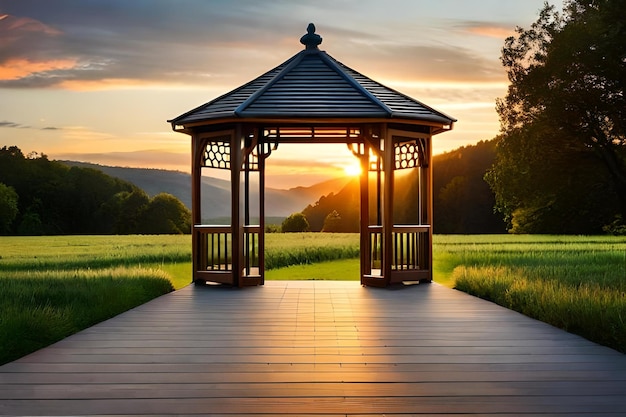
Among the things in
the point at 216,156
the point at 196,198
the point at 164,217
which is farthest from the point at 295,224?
the point at 216,156

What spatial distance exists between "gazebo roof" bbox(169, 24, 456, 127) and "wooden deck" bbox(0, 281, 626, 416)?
153 inches

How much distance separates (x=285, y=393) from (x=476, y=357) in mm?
1927

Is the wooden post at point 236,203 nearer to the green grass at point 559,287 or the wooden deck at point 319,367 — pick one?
the wooden deck at point 319,367

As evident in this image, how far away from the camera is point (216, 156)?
1236 centimetres

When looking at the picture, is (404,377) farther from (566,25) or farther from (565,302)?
(566,25)

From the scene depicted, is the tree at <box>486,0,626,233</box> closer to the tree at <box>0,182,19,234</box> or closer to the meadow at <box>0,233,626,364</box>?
the meadow at <box>0,233,626,364</box>

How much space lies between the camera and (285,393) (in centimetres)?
474

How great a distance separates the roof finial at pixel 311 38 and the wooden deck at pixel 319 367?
6446mm

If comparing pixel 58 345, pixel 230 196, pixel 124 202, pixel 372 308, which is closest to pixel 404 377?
pixel 58 345

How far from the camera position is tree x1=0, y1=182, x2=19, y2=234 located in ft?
147

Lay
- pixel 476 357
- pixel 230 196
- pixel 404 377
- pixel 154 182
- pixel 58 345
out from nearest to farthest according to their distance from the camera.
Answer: pixel 404 377, pixel 476 357, pixel 58 345, pixel 230 196, pixel 154 182

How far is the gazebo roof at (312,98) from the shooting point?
37.8 ft

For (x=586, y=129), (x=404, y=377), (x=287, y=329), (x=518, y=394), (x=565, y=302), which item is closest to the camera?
(x=518, y=394)

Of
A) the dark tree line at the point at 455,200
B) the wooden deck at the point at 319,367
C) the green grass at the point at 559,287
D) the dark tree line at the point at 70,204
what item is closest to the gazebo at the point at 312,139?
the green grass at the point at 559,287
